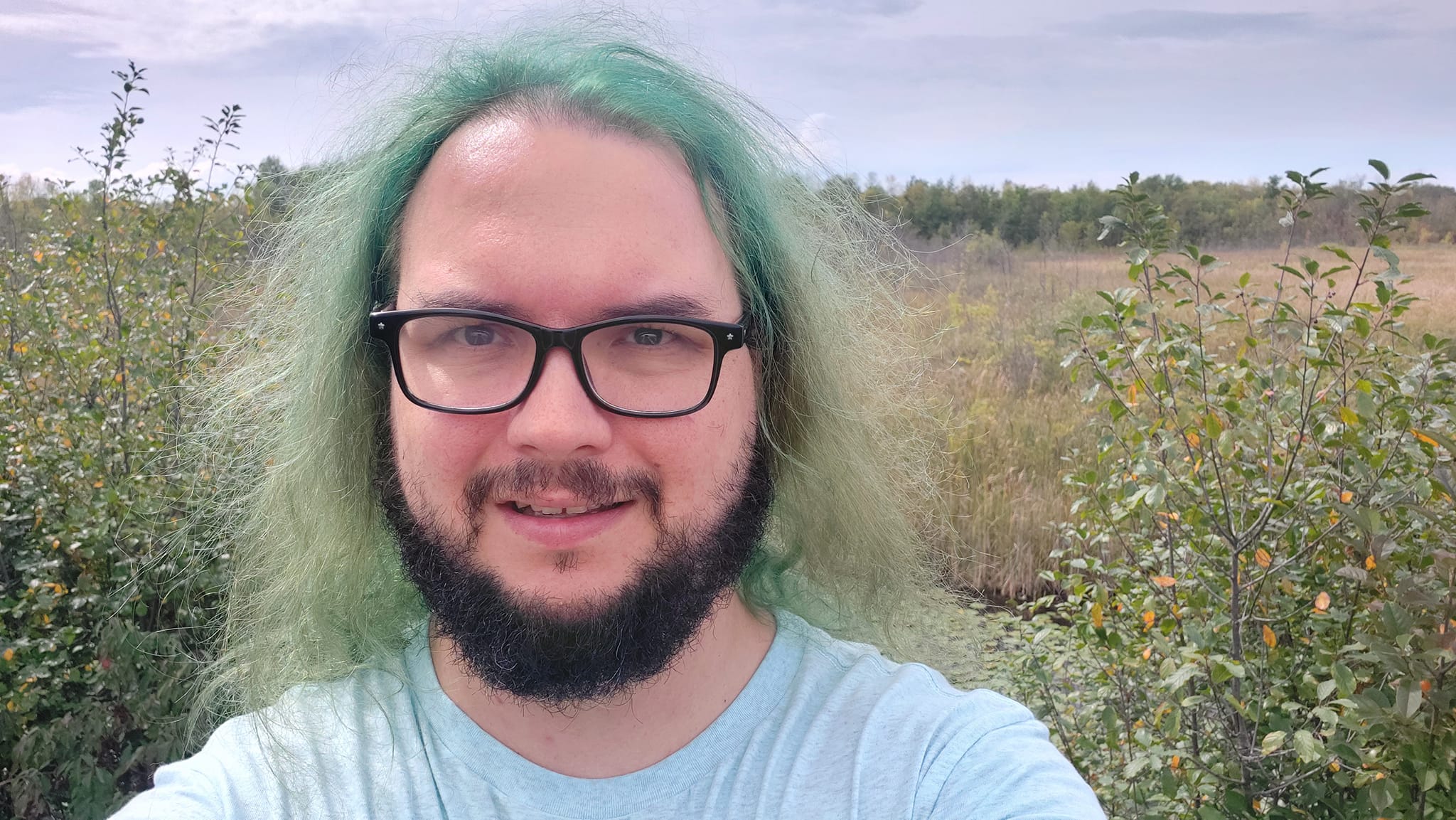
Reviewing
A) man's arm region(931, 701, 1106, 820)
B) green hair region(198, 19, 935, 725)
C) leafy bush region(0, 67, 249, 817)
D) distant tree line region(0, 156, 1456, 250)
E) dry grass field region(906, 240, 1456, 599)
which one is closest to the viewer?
man's arm region(931, 701, 1106, 820)

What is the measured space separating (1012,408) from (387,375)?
627 cm

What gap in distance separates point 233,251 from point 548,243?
3.58 m

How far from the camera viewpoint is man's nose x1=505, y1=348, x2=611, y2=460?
1.25m

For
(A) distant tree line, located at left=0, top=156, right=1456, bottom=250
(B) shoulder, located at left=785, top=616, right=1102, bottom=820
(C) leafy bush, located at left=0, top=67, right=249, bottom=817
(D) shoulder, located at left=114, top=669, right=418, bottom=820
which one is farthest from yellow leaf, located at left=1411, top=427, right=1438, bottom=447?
(A) distant tree line, located at left=0, top=156, right=1456, bottom=250

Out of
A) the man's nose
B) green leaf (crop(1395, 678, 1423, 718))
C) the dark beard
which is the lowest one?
green leaf (crop(1395, 678, 1423, 718))

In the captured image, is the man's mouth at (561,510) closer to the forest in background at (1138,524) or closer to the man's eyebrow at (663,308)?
the man's eyebrow at (663,308)

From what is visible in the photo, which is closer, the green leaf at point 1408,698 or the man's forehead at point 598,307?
the man's forehead at point 598,307

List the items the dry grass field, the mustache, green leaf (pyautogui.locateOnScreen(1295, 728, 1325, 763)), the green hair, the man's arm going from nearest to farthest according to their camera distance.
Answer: the man's arm, the mustache, the green hair, green leaf (pyautogui.locateOnScreen(1295, 728, 1325, 763)), the dry grass field

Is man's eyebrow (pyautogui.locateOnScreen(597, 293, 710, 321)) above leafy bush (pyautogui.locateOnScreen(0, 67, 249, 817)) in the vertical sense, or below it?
above

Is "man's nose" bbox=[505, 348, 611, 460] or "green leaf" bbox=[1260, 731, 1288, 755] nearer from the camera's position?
"man's nose" bbox=[505, 348, 611, 460]

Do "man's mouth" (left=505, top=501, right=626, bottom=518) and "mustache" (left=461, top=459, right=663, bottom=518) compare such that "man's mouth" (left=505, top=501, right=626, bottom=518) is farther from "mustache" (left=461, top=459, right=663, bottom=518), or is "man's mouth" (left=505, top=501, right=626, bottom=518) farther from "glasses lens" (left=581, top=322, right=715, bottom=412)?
"glasses lens" (left=581, top=322, right=715, bottom=412)

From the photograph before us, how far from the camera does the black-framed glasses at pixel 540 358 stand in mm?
1295

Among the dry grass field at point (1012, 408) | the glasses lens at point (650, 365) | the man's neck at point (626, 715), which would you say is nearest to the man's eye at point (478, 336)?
the glasses lens at point (650, 365)

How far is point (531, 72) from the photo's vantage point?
152cm
